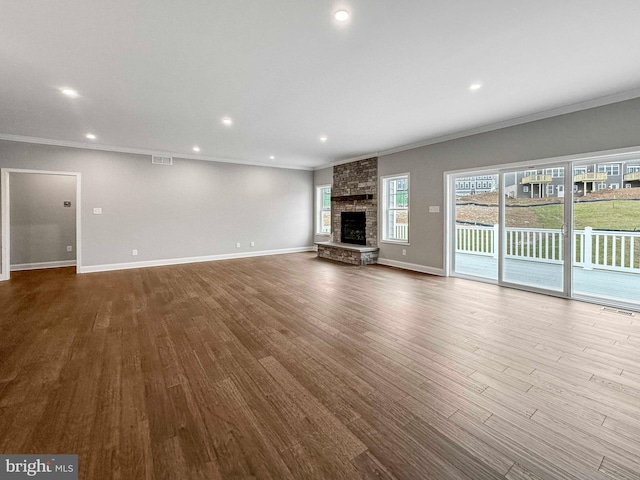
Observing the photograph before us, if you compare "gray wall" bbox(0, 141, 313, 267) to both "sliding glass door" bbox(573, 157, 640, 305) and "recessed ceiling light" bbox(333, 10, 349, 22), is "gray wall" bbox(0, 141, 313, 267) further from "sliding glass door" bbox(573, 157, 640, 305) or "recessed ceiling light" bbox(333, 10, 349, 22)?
"sliding glass door" bbox(573, 157, 640, 305)

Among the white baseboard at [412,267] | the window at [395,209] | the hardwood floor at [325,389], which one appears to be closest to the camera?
the hardwood floor at [325,389]

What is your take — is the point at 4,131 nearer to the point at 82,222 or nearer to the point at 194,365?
the point at 82,222

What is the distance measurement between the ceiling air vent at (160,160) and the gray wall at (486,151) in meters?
5.25

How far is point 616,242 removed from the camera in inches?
166

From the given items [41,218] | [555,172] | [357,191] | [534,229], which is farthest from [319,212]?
[41,218]

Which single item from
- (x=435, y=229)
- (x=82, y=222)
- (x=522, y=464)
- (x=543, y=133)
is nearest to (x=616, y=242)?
(x=543, y=133)

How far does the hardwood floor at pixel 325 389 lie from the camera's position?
1.41 meters

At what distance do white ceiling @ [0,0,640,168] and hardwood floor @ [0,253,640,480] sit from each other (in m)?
2.77

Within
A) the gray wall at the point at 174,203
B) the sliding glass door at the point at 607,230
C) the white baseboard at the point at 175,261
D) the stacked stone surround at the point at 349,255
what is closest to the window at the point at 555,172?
the sliding glass door at the point at 607,230

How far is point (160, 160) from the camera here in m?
6.90

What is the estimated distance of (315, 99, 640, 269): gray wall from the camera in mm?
3627

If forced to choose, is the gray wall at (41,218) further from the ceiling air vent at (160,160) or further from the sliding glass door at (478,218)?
the sliding glass door at (478,218)

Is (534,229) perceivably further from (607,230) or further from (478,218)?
(478,218)

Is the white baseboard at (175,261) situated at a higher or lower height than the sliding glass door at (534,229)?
lower
